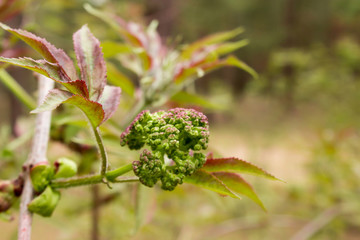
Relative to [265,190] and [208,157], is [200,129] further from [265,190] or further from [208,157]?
[265,190]

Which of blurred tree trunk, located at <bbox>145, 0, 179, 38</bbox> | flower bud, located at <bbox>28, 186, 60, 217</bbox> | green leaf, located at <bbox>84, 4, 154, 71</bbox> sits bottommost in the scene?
flower bud, located at <bbox>28, 186, 60, 217</bbox>

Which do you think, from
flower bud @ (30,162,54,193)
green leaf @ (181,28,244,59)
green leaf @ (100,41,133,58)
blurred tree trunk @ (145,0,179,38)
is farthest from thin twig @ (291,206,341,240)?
blurred tree trunk @ (145,0,179,38)

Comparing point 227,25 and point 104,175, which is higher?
point 227,25

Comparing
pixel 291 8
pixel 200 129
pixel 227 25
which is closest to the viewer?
pixel 200 129

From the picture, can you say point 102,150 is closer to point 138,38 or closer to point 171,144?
point 171,144

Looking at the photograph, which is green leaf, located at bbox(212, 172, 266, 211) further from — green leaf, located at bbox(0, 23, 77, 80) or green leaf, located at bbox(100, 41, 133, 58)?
green leaf, located at bbox(100, 41, 133, 58)

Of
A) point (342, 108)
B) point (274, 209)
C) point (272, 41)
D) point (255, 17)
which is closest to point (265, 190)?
point (274, 209)
